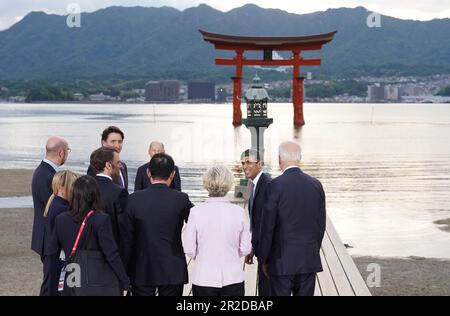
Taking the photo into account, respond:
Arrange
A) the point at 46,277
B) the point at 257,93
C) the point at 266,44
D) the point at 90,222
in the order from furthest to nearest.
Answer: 1. the point at 266,44
2. the point at 257,93
3. the point at 46,277
4. the point at 90,222

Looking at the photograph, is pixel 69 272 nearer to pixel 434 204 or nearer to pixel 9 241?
pixel 9 241

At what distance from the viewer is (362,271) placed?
32.4 feet

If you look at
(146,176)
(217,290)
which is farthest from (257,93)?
(217,290)

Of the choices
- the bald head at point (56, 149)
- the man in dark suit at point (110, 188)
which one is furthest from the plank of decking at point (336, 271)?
the bald head at point (56, 149)

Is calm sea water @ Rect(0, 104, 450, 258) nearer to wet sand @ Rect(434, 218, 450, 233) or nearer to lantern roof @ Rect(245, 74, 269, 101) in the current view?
wet sand @ Rect(434, 218, 450, 233)

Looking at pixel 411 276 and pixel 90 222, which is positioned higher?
pixel 90 222

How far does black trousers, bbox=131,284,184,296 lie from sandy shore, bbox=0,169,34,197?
15505mm

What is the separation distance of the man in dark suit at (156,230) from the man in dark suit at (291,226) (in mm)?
646

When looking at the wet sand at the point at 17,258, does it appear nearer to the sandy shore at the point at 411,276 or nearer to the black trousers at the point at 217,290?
the black trousers at the point at 217,290

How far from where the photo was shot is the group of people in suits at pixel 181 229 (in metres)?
4.55

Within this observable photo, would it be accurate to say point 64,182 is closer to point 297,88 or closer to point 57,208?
point 57,208

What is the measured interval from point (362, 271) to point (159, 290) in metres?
5.70
